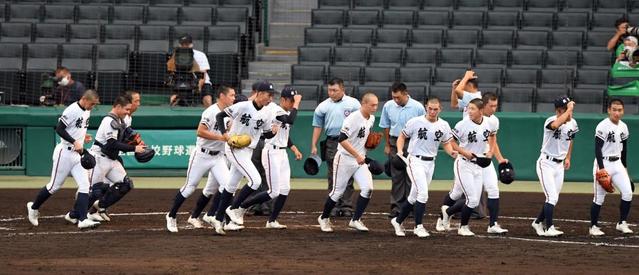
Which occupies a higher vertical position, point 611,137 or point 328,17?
point 328,17

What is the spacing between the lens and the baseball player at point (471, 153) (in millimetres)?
14453

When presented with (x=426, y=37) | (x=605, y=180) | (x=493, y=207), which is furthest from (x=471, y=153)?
(x=426, y=37)

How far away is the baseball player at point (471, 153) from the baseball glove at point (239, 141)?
8.16ft

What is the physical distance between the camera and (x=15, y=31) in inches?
993

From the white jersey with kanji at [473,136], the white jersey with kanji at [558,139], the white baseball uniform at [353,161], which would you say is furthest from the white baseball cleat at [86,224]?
the white jersey with kanji at [558,139]

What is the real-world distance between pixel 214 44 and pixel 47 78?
3.51m

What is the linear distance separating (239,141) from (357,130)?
1.51 m

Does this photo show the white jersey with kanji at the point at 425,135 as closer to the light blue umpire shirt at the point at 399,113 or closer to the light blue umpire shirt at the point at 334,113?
the light blue umpire shirt at the point at 399,113

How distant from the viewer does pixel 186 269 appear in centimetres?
1135

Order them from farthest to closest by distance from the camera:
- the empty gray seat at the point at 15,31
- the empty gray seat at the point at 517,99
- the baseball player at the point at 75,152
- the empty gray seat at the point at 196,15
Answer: the empty gray seat at the point at 196,15 < the empty gray seat at the point at 15,31 < the empty gray seat at the point at 517,99 < the baseball player at the point at 75,152

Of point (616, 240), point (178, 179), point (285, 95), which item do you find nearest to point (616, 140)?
point (616, 240)

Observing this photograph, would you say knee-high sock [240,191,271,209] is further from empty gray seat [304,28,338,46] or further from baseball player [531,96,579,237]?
empty gray seat [304,28,338,46]

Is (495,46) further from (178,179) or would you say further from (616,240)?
(616,240)

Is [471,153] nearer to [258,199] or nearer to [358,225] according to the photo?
[358,225]
